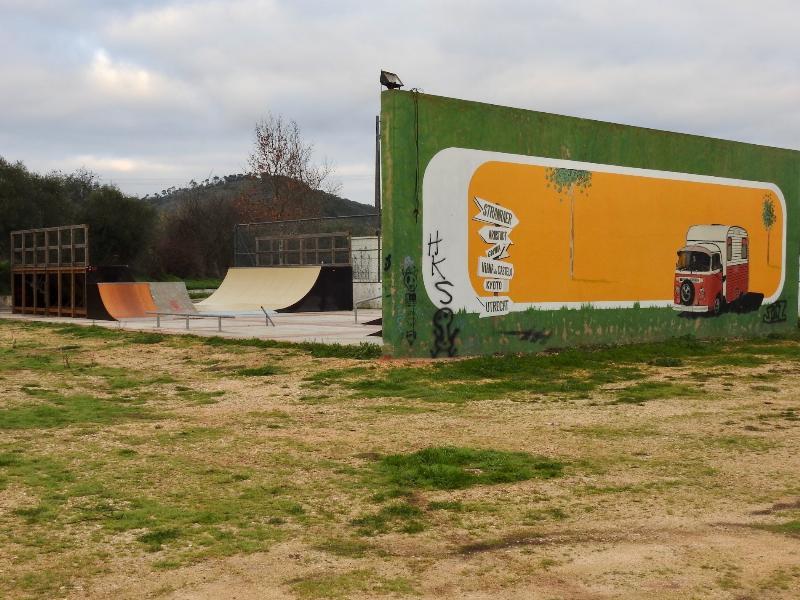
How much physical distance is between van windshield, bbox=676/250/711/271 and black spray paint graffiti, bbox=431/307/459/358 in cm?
614

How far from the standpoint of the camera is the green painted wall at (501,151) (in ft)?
42.4

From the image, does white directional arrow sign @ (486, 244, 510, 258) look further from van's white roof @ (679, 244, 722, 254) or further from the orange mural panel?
van's white roof @ (679, 244, 722, 254)

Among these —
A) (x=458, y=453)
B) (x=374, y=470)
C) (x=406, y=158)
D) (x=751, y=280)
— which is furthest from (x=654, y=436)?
(x=751, y=280)

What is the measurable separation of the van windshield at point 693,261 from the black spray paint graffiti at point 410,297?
266 inches

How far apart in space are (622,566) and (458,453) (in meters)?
2.49

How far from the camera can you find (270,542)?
4.54m

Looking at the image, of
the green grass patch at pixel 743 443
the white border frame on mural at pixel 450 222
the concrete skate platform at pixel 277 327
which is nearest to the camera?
the green grass patch at pixel 743 443

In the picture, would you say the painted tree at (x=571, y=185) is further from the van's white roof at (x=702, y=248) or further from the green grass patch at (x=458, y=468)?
the green grass patch at (x=458, y=468)

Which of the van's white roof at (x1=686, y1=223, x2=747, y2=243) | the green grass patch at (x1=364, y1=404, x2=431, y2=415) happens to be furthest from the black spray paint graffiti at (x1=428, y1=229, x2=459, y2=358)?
the van's white roof at (x1=686, y1=223, x2=747, y2=243)

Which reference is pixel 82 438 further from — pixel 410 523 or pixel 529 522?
pixel 529 522

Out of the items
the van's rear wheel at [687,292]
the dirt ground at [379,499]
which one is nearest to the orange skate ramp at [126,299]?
the van's rear wheel at [687,292]

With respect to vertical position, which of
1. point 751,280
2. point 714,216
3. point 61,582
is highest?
point 714,216

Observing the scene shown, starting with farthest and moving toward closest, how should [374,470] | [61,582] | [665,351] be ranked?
[665,351], [374,470], [61,582]

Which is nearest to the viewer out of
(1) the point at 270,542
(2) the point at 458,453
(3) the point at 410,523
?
(1) the point at 270,542
